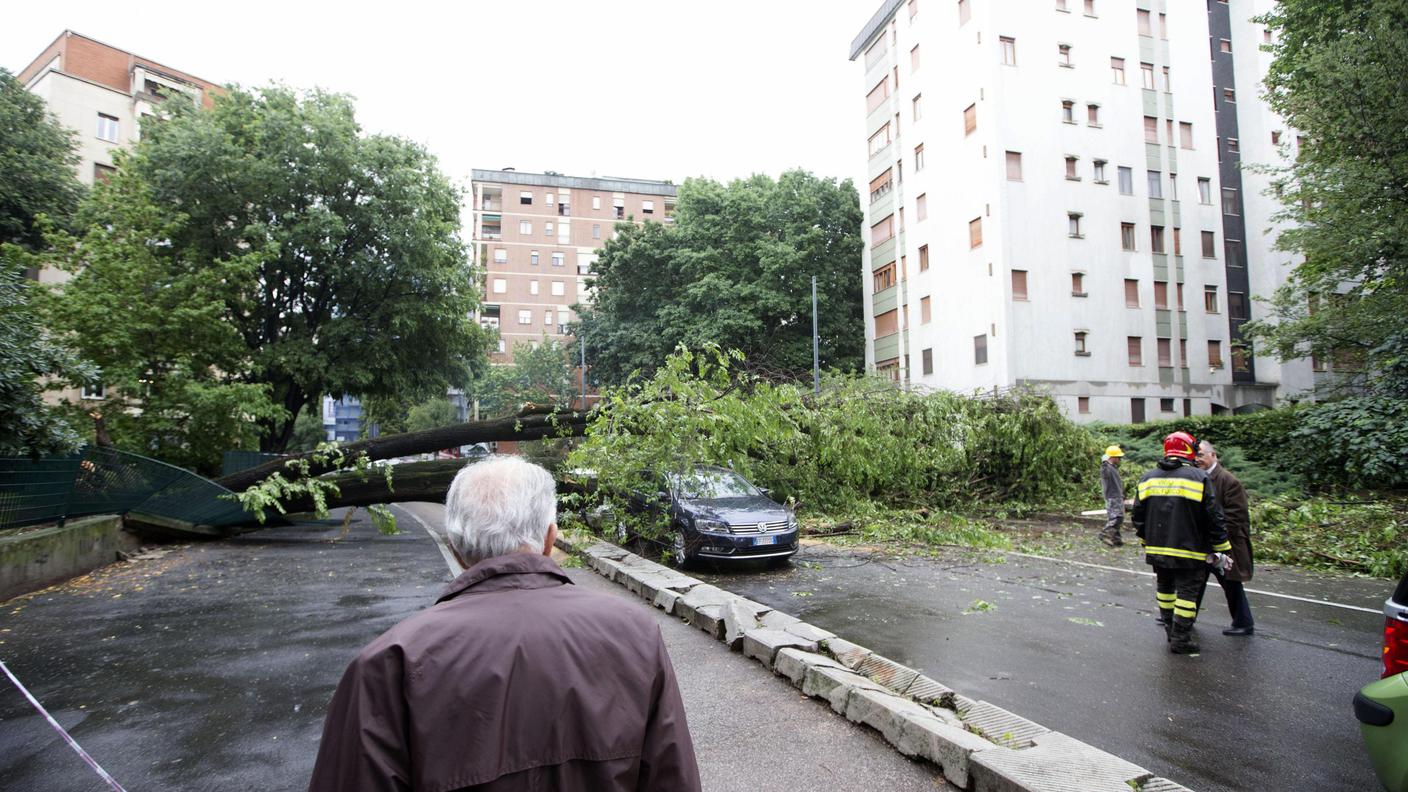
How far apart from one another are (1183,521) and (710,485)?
6659 mm

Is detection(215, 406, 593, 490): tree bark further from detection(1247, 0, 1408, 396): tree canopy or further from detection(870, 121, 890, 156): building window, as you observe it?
detection(870, 121, 890, 156): building window

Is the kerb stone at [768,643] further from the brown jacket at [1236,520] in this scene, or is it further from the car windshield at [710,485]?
the car windshield at [710,485]

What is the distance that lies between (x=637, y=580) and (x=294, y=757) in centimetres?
475

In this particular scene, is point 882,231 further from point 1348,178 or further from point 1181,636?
point 1181,636

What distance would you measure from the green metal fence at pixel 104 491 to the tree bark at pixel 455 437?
0.68 meters

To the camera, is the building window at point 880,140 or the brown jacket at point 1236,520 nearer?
the brown jacket at point 1236,520

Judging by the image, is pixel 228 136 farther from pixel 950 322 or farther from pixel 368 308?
pixel 950 322

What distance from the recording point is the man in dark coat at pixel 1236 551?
6.23 metres

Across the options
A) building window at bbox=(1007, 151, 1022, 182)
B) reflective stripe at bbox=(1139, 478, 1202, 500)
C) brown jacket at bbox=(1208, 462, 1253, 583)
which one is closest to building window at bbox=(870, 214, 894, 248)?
building window at bbox=(1007, 151, 1022, 182)

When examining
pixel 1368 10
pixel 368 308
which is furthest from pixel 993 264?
pixel 368 308

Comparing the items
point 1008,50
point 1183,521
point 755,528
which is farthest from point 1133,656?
point 1008,50

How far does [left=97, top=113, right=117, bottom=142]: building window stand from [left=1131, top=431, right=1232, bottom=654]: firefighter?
44573mm

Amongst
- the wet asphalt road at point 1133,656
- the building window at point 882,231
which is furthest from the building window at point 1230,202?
the wet asphalt road at point 1133,656

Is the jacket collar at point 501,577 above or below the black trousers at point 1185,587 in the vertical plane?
above
